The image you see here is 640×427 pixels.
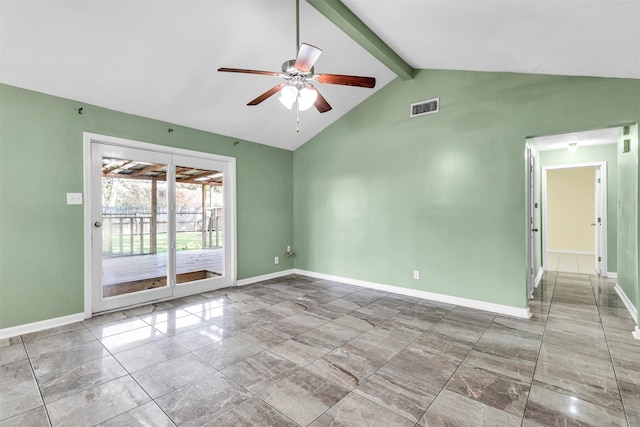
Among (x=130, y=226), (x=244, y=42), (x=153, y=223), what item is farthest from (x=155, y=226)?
(x=244, y=42)

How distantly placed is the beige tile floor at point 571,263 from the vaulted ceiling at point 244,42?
4.92m

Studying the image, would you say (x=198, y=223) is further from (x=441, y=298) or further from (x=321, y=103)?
(x=441, y=298)

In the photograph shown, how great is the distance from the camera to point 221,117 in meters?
4.46

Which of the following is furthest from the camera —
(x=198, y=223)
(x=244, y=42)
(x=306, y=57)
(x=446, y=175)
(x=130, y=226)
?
(x=198, y=223)

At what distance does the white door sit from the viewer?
3764 millimetres

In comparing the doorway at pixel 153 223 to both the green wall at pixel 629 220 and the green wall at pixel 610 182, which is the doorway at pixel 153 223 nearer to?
the green wall at pixel 629 220

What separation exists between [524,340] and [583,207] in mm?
7665

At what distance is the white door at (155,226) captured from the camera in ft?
12.3

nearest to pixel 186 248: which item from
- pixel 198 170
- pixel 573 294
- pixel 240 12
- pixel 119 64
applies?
pixel 198 170

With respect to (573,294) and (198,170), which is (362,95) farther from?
(573,294)

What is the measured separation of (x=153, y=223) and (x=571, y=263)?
353 inches

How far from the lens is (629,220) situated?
3709 mm

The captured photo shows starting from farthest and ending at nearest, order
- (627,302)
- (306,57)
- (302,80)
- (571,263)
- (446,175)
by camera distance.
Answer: (571,263) < (446,175) < (627,302) < (302,80) < (306,57)

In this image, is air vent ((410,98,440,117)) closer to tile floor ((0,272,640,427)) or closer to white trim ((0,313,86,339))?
tile floor ((0,272,640,427))
